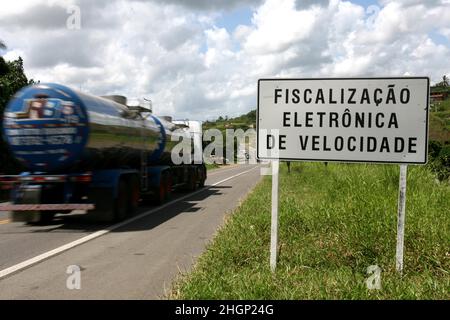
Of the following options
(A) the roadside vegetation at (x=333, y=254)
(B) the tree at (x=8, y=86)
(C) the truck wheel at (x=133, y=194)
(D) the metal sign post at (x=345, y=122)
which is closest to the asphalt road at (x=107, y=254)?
(C) the truck wheel at (x=133, y=194)

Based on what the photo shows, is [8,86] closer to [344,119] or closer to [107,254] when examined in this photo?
[107,254]

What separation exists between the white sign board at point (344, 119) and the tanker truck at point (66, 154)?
5.68 meters

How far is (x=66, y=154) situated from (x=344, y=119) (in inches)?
262

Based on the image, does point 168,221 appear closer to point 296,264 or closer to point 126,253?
point 126,253

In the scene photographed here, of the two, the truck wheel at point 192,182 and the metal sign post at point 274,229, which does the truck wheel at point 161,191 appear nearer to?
the truck wheel at point 192,182

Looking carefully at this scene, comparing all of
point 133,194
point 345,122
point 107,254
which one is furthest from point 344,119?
point 133,194

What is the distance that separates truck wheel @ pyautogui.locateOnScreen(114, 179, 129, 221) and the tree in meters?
8.98

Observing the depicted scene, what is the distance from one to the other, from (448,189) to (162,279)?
6.36 m

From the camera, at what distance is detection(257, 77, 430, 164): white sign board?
17.3 ft

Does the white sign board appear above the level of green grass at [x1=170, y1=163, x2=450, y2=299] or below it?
above

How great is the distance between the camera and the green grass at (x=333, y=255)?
4.61 meters

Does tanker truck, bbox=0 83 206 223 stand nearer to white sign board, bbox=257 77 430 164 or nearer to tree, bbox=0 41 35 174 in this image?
white sign board, bbox=257 77 430 164

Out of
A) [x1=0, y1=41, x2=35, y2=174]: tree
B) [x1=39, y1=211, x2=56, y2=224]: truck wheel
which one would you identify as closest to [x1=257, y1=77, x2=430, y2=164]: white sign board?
[x1=39, y1=211, x2=56, y2=224]: truck wheel

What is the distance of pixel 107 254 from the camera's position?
7.50 m
